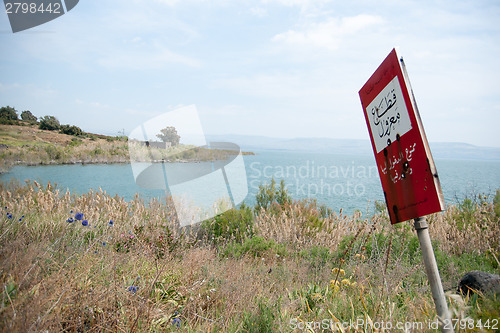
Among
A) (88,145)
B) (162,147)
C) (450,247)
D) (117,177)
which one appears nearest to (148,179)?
(162,147)

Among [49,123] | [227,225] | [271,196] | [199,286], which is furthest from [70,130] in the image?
[199,286]

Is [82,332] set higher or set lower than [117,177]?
lower

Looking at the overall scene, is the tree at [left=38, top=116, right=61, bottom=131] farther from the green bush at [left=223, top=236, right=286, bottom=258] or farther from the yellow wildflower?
the yellow wildflower

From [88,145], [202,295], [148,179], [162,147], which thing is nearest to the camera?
[202,295]

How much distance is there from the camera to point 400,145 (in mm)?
1883

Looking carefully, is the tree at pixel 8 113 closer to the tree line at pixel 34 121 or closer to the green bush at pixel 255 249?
the tree line at pixel 34 121

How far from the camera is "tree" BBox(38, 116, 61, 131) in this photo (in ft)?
41.3

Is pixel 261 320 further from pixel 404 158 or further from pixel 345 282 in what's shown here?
pixel 404 158

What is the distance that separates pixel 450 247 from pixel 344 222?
6.50 feet

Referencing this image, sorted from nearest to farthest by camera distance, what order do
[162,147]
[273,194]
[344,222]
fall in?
[162,147] → [344,222] → [273,194]

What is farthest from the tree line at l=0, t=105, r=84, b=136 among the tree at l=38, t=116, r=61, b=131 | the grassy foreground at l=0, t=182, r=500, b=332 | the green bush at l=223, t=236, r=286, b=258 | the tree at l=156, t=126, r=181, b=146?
the green bush at l=223, t=236, r=286, b=258

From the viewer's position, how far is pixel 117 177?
13836 mm

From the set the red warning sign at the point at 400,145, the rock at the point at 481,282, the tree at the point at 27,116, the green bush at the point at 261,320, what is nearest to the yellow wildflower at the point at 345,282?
the green bush at the point at 261,320

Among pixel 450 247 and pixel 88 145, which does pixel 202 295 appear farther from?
pixel 88 145
